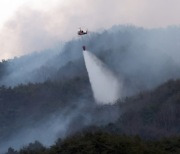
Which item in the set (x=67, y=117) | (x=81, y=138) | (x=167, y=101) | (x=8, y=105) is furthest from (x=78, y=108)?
(x=81, y=138)

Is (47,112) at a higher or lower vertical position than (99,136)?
higher

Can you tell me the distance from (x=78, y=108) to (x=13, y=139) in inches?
827

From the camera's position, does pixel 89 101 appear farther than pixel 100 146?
Yes

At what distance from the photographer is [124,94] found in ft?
496

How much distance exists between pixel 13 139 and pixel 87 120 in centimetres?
1835

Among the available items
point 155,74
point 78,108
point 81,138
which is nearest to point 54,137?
point 78,108

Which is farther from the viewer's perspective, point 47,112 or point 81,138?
point 47,112

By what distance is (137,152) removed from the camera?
54.3 m

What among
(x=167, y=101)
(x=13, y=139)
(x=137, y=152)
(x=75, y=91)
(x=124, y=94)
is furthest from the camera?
(x=75, y=91)

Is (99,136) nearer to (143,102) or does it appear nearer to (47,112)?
(143,102)

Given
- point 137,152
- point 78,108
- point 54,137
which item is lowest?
point 137,152

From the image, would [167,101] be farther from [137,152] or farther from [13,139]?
[137,152]

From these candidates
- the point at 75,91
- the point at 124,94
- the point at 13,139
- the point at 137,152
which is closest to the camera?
the point at 137,152

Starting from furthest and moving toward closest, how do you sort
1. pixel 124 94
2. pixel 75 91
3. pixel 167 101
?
1. pixel 75 91
2. pixel 124 94
3. pixel 167 101
